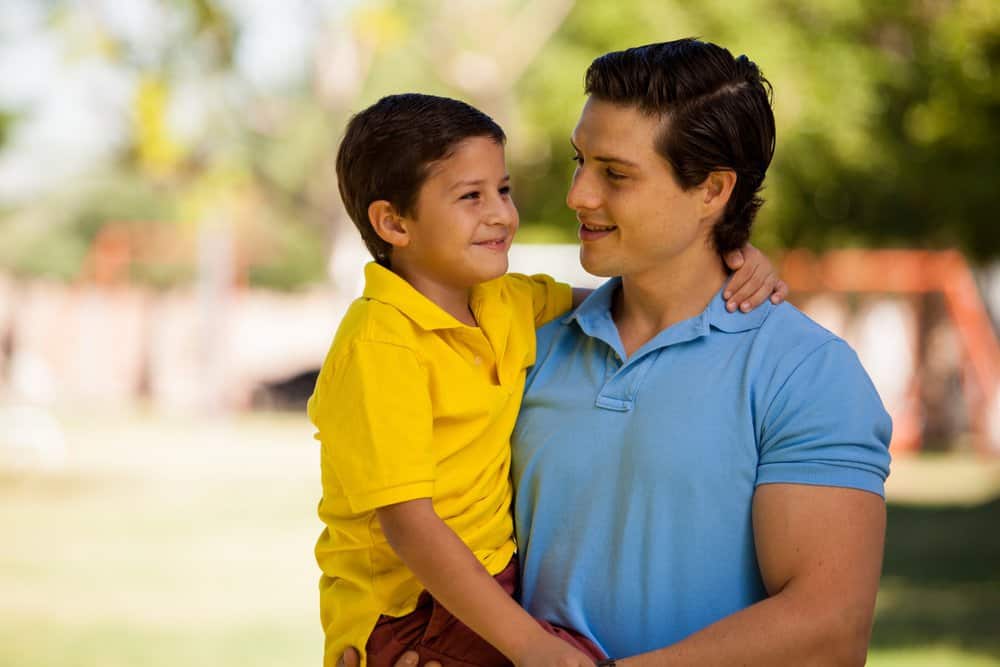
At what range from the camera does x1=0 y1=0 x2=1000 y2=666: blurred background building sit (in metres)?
9.93

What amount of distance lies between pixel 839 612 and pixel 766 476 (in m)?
0.26

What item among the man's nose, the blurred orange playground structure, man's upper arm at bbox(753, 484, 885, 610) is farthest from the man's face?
the blurred orange playground structure

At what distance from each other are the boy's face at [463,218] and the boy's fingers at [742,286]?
438 mm

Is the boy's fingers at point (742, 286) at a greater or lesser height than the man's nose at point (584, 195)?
lesser

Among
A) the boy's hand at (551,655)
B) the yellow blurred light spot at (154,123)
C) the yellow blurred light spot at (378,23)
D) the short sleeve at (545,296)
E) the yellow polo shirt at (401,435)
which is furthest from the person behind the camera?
the yellow blurred light spot at (378,23)

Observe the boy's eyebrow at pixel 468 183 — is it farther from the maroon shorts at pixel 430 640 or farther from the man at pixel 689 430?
the maroon shorts at pixel 430 640

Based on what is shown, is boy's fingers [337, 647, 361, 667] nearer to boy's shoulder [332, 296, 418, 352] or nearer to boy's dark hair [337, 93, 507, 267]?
boy's shoulder [332, 296, 418, 352]

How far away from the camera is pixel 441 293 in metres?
2.88

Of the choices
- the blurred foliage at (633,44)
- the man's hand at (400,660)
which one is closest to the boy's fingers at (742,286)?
the man's hand at (400,660)

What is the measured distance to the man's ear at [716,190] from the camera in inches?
109

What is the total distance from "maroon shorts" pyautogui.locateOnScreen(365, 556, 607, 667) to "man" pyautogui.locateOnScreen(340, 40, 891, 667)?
0.46ft

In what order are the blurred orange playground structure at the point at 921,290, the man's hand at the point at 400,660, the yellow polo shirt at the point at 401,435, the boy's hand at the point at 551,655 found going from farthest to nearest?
the blurred orange playground structure at the point at 921,290, the man's hand at the point at 400,660, the yellow polo shirt at the point at 401,435, the boy's hand at the point at 551,655

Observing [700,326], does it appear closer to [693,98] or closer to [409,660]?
[693,98]

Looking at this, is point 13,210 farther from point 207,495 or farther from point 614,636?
point 614,636
